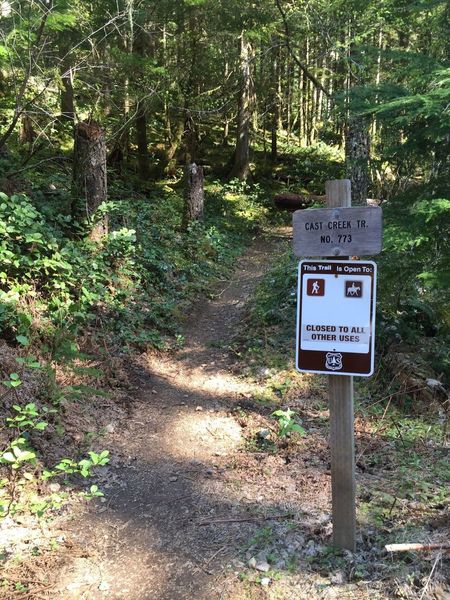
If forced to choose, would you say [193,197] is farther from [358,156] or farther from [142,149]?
[142,149]

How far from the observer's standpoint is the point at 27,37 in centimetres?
726

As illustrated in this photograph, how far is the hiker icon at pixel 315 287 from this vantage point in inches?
113

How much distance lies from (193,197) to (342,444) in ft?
35.4

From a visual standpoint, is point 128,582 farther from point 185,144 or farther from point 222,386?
point 185,144

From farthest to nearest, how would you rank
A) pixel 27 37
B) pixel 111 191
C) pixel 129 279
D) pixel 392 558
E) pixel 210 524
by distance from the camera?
pixel 111 191 < pixel 129 279 < pixel 27 37 < pixel 210 524 < pixel 392 558

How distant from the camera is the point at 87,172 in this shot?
315 inches

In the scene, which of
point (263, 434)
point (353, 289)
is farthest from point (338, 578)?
point (263, 434)

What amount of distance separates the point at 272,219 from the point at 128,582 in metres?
16.0

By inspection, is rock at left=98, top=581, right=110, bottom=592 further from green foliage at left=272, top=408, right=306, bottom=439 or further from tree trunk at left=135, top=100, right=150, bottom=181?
tree trunk at left=135, top=100, right=150, bottom=181

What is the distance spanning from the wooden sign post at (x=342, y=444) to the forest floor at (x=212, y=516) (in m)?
0.21

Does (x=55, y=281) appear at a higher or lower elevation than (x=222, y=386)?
higher

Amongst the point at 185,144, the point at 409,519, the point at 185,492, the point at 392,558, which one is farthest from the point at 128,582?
the point at 185,144

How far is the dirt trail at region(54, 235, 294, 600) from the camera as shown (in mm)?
3128

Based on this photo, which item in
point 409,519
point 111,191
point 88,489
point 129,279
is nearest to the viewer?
point 409,519
